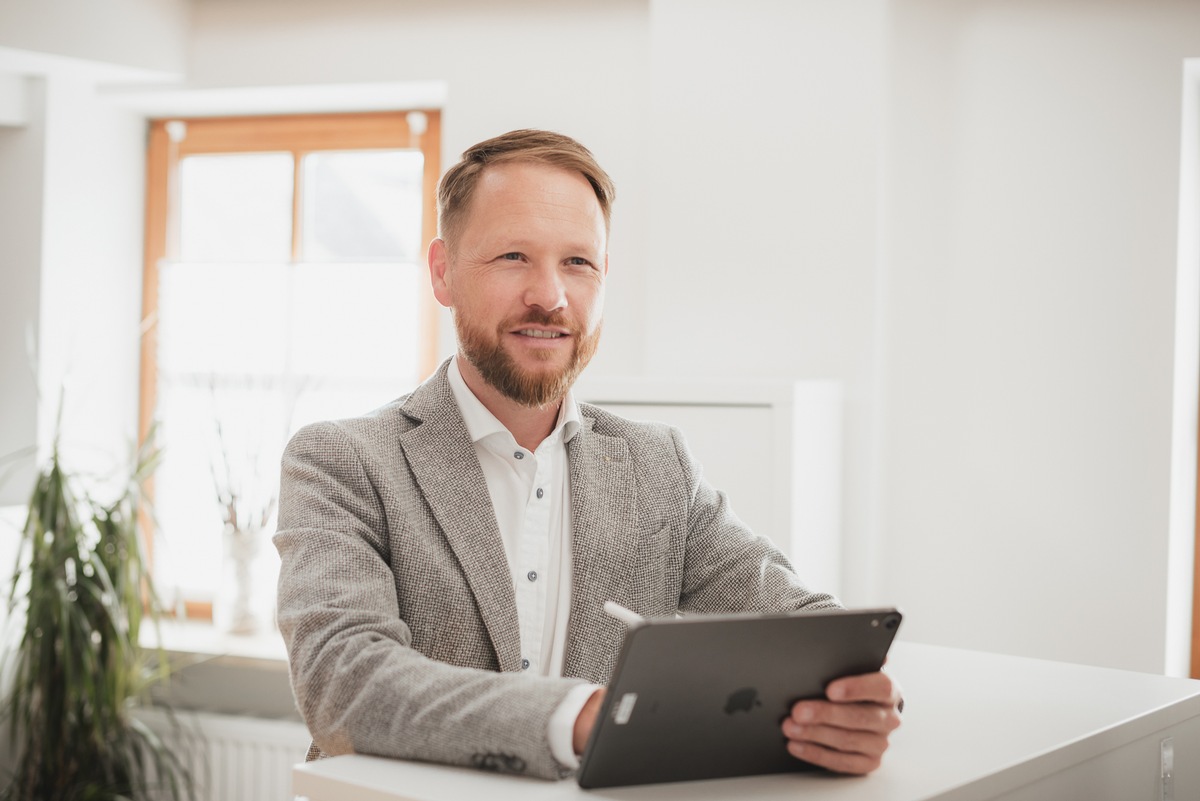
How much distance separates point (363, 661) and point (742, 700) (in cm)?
39

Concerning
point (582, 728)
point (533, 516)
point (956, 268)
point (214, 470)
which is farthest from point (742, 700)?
point (214, 470)

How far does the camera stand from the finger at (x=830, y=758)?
1.24m

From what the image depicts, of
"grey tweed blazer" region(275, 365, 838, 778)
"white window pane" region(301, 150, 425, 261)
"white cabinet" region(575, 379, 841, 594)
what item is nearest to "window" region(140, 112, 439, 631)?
"white window pane" region(301, 150, 425, 261)

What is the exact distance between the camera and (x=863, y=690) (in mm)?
1250

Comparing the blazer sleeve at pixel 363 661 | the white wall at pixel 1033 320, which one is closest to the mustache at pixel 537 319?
the blazer sleeve at pixel 363 661

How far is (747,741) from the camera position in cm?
122

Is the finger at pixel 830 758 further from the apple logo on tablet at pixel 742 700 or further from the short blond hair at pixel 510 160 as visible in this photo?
the short blond hair at pixel 510 160

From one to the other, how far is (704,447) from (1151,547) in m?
1.24

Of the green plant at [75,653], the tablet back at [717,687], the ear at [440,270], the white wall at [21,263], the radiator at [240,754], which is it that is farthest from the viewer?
the white wall at [21,263]

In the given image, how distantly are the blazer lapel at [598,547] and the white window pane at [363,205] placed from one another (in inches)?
101

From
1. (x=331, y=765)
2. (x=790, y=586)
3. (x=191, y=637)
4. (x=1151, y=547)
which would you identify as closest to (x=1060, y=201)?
(x=1151, y=547)

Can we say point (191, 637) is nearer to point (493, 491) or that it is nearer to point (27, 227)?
point (27, 227)

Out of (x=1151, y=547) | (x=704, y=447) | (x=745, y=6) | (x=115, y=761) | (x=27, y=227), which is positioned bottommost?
(x=115, y=761)

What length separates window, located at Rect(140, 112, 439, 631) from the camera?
4254mm
